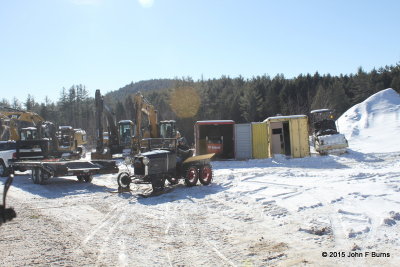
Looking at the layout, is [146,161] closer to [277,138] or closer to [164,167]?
[164,167]

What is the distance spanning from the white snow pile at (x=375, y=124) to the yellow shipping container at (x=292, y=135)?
7939 millimetres

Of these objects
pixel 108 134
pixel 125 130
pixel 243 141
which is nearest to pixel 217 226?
pixel 243 141

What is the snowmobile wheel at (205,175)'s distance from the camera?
38.5 ft

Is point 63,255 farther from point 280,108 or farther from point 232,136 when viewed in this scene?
point 280,108

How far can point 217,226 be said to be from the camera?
663cm

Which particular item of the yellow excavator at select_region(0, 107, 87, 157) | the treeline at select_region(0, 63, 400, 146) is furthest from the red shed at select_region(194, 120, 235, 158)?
the treeline at select_region(0, 63, 400, 146)

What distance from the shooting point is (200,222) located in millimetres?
6996

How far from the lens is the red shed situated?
2286 cm

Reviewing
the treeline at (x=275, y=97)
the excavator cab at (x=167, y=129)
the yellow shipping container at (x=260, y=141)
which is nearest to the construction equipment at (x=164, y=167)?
the yellow shipping container at (x=260, y=141)

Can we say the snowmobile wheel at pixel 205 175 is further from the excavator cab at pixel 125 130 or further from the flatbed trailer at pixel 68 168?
the excavator cab at pixel 125 130

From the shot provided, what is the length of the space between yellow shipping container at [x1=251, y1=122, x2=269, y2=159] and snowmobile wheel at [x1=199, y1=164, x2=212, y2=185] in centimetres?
1056

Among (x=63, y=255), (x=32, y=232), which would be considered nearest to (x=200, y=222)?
(x=63, y=255)

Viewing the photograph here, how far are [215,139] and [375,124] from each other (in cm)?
1888

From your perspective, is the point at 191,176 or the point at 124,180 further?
the point at 191,176
